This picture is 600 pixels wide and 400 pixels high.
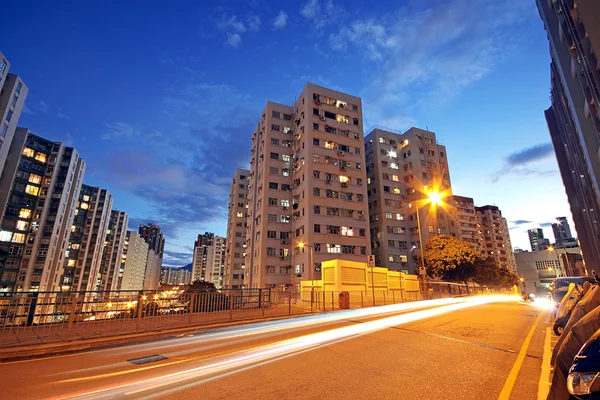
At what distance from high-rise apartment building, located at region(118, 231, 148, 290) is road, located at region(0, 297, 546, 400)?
536 ft

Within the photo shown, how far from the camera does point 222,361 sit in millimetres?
6656

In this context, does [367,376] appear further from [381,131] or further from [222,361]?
[381,131]

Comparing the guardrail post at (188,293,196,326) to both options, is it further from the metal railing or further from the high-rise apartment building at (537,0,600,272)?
the high-rise apartment building at (537,0,600,272)

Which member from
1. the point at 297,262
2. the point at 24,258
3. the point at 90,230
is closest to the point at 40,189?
the point at 24,258

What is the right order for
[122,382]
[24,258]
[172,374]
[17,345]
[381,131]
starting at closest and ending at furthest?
[122,382], [172,374], [17,345], [24,258], [381,131]

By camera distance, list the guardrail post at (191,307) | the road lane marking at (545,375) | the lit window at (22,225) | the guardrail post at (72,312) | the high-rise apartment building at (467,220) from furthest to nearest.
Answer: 1. the high-rise apartment building at (467,220)
2. the lit window at (22,225)
3. the guardrail post at (191,307)
4. the guardrail post at (72,312)
5. the road lane marking at (545,375)

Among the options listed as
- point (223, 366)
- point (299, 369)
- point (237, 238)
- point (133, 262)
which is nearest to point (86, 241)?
point (237, 238)

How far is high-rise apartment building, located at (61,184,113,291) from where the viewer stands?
93688 mm

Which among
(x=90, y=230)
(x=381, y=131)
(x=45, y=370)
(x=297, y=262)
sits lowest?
(x=45, y=370)

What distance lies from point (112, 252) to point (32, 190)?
58246 mm

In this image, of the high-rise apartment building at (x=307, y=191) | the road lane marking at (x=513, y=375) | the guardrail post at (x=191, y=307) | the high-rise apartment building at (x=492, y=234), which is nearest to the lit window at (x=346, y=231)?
the high-rise apartment building at (x=307, y=191)

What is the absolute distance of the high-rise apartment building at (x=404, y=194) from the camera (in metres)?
63.4

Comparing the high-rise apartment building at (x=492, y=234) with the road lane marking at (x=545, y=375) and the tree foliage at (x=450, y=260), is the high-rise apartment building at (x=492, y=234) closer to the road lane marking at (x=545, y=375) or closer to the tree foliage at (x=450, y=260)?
the tree foliage at (x=450, y=260)

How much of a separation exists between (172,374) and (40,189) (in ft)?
307
